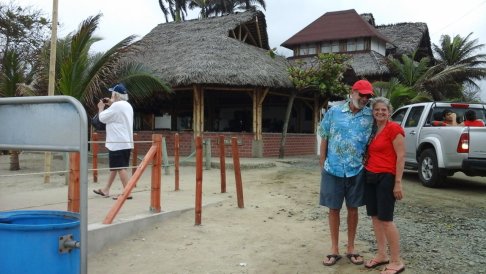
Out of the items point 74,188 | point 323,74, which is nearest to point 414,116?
point 323,74

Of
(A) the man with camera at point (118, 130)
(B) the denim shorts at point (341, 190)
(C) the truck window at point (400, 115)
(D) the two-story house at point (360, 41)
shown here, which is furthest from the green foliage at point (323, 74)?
(B) the denim shorts at point (341, 190)

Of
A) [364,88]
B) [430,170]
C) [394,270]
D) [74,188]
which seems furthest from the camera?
[430,170]

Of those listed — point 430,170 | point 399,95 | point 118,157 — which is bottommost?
point 430,170

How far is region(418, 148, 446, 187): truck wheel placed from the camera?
8.54 meters

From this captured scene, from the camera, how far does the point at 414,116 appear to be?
9.74 meters

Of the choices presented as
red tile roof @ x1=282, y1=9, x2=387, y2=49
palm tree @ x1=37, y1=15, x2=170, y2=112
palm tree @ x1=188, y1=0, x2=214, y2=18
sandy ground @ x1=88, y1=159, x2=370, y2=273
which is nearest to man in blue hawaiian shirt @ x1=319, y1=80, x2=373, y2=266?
sandy ground @ x1=88, y1=159, x2=370, y2=273

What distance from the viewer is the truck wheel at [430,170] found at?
854 cm

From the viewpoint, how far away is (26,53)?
2089cm

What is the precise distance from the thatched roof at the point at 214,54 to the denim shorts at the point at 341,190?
948 centimetres

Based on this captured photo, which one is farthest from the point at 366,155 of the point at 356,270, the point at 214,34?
the point at 214,34

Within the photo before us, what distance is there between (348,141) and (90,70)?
9.13 m

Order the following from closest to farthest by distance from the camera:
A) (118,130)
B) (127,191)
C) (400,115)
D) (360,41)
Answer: (127,191)
(118,130)
(400,115)
(360,41)

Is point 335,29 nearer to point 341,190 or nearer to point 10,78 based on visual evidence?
point 10,78

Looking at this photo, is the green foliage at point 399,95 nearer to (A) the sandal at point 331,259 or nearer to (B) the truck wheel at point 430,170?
(B) the truck wheel at point 430,170
